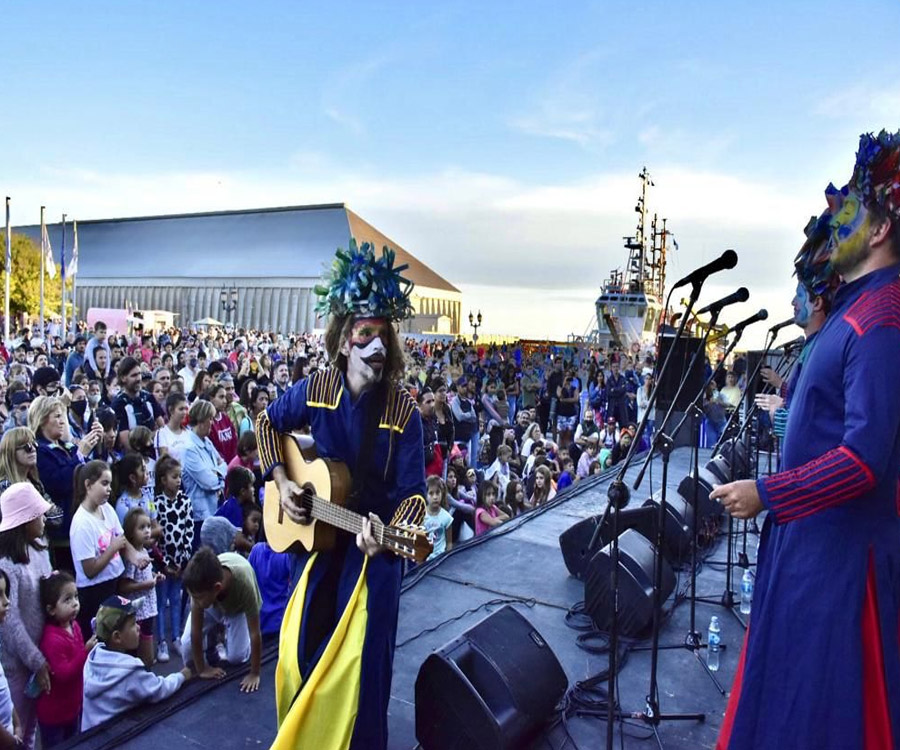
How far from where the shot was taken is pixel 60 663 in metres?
3.81

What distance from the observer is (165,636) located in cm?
539

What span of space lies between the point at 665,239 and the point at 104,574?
42.3m

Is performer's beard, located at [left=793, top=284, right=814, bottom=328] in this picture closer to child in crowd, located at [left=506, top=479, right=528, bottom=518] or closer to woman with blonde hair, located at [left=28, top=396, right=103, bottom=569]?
woman with blonde hair, located at [left=28, top=396, right=103, bottom=569]

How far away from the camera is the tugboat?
3769 centimetres

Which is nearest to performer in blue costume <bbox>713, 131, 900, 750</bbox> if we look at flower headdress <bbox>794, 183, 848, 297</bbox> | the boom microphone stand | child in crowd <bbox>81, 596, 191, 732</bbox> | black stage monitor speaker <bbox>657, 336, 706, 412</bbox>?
flower headdress <bbox>794, 183, 848, 297</bbox>

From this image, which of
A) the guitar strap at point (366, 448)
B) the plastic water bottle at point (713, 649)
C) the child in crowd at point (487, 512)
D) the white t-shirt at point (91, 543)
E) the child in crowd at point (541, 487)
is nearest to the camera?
the guitar strap at point (366, 448)

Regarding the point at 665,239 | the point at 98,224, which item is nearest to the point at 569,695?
the point at 665,239

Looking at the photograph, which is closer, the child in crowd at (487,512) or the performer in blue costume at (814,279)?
the performer in blue costume at (814,279)

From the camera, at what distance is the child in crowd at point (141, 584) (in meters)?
4.73

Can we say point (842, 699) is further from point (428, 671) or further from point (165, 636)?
point (165, 636)

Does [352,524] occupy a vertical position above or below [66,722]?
above

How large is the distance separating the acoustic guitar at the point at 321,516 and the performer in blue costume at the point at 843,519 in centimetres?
122

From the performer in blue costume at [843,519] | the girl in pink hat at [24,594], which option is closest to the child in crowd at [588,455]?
the girl in pink hat at [24,594]

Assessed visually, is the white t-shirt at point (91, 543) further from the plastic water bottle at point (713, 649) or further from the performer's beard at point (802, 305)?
the performer's beard at point (802, 305)
